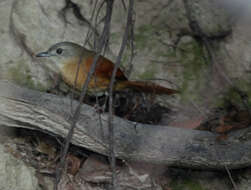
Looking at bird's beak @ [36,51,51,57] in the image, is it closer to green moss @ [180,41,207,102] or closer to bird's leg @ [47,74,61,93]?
bird's leg @ [47,74,61,93]

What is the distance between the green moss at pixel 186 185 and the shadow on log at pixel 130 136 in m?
Result: 0.25

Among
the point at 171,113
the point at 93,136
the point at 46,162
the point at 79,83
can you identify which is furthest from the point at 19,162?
the point at 171,113

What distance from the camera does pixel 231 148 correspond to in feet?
10.9

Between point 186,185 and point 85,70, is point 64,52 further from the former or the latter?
point 186,185

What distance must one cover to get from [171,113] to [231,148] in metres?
1.07

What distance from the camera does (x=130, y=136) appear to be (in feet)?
11.2

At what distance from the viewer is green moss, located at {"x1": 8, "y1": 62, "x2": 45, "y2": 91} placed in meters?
4.35

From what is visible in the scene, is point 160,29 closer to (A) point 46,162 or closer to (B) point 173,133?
(B) point 173,133

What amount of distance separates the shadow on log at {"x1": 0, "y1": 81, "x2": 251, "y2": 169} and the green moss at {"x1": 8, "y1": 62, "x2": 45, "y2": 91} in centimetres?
95

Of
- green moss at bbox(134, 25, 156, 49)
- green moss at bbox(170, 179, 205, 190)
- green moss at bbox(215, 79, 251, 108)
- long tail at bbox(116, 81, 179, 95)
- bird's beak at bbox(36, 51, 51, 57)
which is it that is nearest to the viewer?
green moss at bbox(170, 179, 205, 190)

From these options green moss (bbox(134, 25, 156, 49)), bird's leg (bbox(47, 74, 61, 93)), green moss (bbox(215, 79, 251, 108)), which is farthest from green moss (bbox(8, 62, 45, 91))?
green moss (bbox(215, 79, 251, 108))

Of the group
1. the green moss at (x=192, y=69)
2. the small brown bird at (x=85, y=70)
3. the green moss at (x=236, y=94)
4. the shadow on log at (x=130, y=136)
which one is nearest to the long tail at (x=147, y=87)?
the small brown bird at (x=85, y=70)

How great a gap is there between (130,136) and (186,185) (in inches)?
29.3

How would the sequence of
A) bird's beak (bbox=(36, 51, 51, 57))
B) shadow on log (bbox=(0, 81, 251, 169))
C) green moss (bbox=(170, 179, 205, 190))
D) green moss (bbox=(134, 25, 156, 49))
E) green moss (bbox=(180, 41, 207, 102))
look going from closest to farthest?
shadow on log (bbox=(0, 81, 251, 169)) < green moss (bbox=(170, 179, 205, 190)) < bird's beak (bbox=(36, 51, 51, 57)) < green moss (bbox=(180, 41, 207, 102)) < green moss (bbox=(134, 25, 156, 49))
